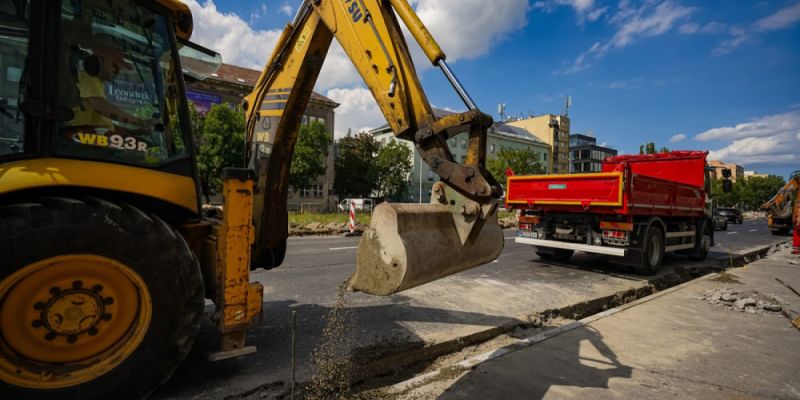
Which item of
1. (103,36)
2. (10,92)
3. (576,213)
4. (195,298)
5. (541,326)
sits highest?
(103,36)

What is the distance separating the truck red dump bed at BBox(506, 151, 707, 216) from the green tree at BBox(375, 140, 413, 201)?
36758mm

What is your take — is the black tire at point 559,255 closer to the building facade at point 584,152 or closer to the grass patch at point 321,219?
the grass patch at point 321,219

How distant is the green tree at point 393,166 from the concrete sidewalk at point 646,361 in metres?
42.3

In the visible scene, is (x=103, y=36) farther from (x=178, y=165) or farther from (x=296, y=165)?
(x=296, y=165)

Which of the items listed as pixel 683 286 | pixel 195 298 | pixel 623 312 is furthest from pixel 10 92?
pixel 683 286

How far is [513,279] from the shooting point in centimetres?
723

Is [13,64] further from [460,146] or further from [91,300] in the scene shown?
[460,146]

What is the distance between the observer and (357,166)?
48344 millimetres

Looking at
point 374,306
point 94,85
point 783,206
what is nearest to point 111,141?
point 94,85

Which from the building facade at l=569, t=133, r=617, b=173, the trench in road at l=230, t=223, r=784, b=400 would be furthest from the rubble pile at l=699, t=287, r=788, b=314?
the building facade at l=569, t=133, r=617, b=173

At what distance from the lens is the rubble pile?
5.53 metres

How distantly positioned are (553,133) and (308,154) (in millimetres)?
57999

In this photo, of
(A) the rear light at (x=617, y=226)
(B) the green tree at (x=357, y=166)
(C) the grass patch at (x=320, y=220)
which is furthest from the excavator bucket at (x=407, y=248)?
(B) the green tree at (x=357, y=166)

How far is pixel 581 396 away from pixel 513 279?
4.34 m
